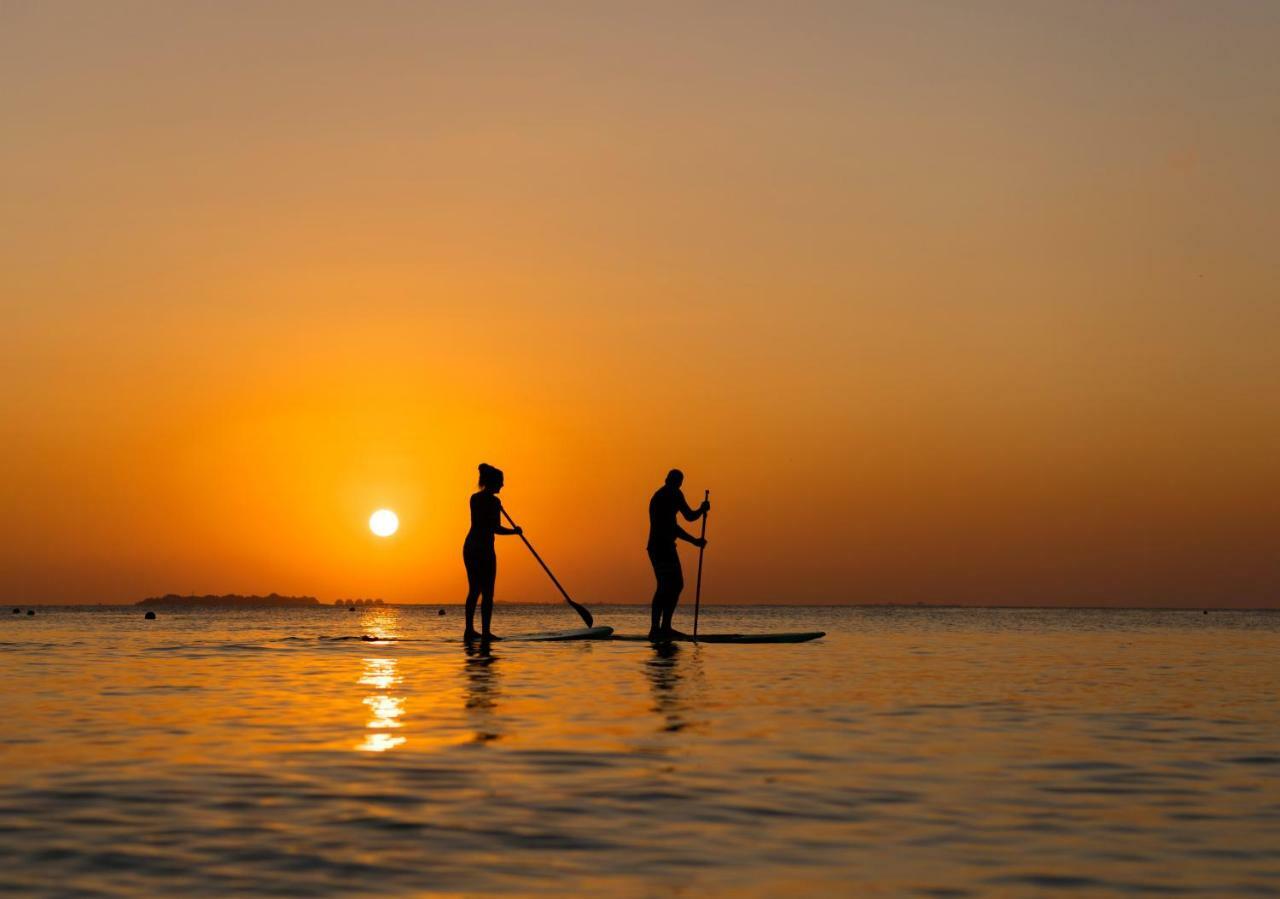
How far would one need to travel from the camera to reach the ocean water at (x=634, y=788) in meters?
6.22

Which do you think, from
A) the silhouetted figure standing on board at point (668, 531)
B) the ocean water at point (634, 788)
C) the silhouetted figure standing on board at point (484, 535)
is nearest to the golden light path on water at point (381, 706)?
the ocean water at point (634, 788)

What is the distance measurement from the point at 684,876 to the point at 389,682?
1105cm

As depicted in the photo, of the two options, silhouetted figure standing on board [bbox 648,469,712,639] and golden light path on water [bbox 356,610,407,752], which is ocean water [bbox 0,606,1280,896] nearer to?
golden light path on water [bbox 356,610,407,752]

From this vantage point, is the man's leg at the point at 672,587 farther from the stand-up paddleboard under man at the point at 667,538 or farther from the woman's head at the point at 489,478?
the woman's head at the point at 489,478

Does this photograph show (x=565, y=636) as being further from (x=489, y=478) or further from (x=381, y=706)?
(x=381, y=706)

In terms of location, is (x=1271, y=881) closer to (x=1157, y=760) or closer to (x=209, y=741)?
(x=1157, y=760)

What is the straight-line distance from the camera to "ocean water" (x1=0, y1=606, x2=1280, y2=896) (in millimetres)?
6223

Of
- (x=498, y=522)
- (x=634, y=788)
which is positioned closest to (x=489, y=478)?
(x=498, y=522)

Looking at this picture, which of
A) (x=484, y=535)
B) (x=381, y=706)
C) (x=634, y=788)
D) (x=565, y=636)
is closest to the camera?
(x=634, y=788)

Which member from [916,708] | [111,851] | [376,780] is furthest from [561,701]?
[111,851]

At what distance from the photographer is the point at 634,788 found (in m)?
8.45

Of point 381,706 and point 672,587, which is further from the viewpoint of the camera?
point 672,587

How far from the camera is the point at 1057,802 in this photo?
812 centimetres

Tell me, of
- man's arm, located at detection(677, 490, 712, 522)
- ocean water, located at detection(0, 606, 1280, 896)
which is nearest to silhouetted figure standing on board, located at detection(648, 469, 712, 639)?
man's arm, located at detection(677, 490, 712, 522)
